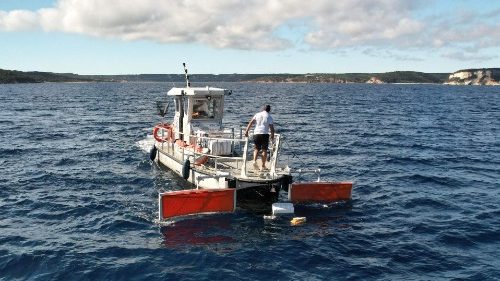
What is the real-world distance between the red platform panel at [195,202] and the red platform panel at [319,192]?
7.92 feet

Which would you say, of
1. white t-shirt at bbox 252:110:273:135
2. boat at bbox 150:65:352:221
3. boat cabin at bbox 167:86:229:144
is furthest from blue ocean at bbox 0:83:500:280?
white t-shirt at bbox 252:110:273:135

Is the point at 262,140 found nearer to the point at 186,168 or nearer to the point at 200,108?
the point at 186,168

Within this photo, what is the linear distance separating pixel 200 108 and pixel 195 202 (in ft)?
22.8

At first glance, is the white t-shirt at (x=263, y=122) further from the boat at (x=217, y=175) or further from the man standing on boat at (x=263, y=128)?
the boat at (x=217, y=175)

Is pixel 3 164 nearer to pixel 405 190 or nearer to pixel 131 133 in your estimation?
pixel 131 133

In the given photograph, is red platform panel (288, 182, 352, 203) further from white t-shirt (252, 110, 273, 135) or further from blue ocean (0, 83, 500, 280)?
white t-shirt (252, 110, 273, 135)

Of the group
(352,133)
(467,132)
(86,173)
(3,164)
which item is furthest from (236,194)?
(467,132)

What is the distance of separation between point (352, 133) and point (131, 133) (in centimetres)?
1811

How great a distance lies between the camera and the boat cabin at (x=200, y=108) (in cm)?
2033

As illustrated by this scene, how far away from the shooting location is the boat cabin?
66.7 ft

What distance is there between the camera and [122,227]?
48.6 feet

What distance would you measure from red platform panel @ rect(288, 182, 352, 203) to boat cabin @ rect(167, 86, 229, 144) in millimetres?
5501

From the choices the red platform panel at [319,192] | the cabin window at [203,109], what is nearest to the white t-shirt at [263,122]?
the red platform panel at [319,192]

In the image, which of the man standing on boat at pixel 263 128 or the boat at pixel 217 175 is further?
the man standing on boat at pixel 263 128
